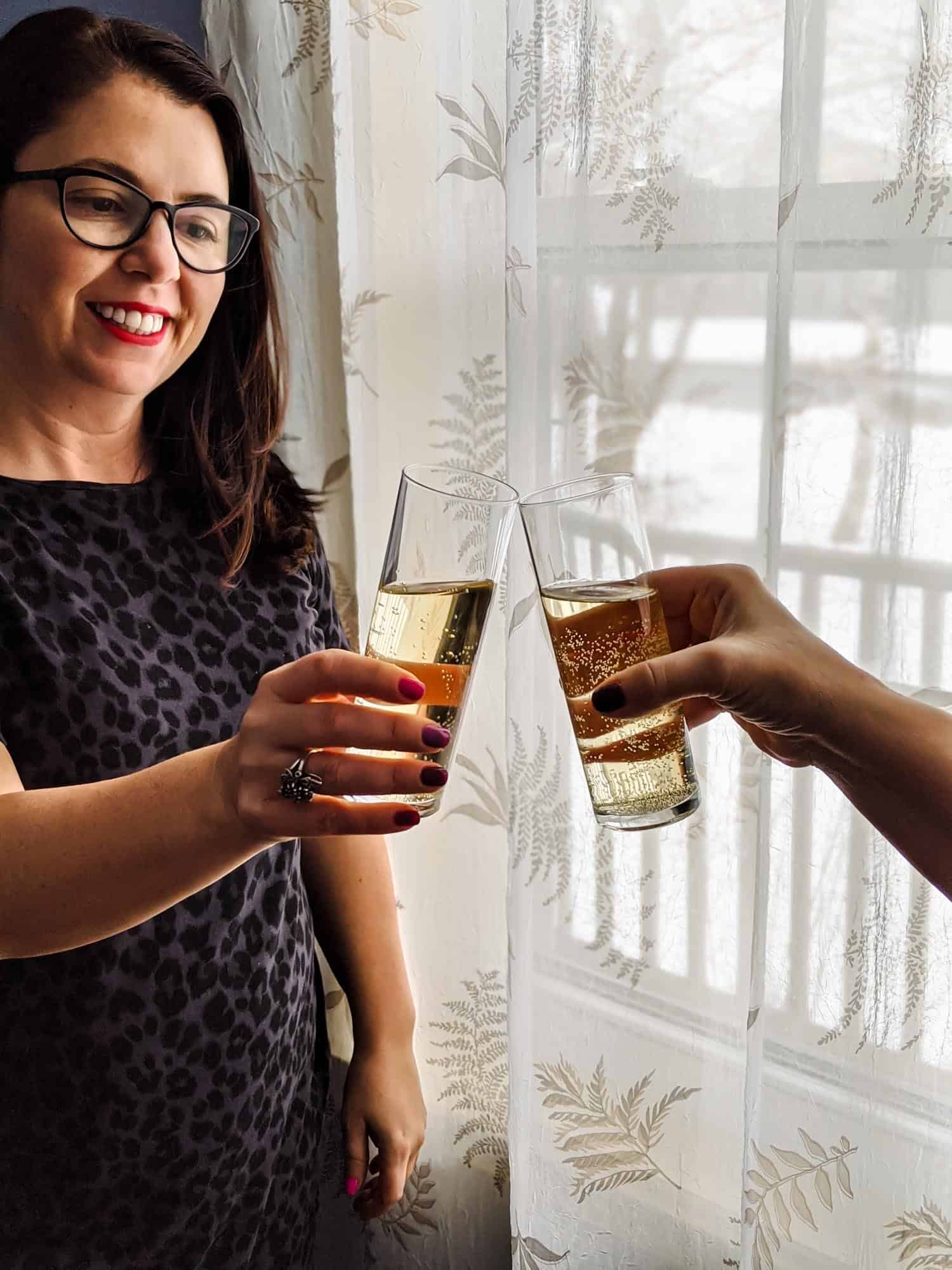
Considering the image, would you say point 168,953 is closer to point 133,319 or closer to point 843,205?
point 133,319

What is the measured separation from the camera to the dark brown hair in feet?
4.33

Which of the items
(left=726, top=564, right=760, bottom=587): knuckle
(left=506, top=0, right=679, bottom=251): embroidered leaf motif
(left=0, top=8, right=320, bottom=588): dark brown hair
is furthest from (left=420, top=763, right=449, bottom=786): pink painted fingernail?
(left=506, top=0, right=679, bottom=251): embroidered leaf motif

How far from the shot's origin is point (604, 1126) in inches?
61.2

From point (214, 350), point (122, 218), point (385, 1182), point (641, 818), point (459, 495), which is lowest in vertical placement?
point (385, 1182)

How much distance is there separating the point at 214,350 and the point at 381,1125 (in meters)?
1.09

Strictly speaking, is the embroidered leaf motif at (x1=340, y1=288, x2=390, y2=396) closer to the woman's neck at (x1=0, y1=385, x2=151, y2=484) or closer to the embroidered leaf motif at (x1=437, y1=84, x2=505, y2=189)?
the embroidered leaf motif at (x1=437, y1=84, x2=505, y2=189)

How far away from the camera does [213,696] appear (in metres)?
1.40

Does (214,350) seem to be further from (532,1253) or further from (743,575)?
(532,1253)

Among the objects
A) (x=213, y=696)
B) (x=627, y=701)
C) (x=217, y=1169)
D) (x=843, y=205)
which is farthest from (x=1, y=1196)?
(x=843, y=205)

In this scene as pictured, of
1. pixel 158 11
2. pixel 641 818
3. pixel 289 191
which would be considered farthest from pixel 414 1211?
pixel 158 11

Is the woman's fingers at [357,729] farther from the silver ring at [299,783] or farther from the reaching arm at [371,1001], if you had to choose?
the reaching arm at [371,1001]

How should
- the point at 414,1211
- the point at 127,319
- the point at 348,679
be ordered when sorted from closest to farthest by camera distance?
the point at 348,679
the point at 127,319
the point at 414,1211

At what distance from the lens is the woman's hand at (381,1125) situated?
5.25 ft

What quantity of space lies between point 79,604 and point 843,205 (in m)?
0.92
